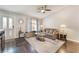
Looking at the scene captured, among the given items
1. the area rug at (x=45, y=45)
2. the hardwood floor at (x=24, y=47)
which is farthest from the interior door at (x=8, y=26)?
the area rug at (x=45, y=45)

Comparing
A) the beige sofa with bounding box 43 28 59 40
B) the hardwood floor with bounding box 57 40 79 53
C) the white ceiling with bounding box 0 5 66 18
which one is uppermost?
the white ceiling with bounding box 0 5 66 18

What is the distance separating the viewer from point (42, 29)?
78.9 inches

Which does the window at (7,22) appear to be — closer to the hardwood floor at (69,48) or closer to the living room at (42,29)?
the living room at (42,29)

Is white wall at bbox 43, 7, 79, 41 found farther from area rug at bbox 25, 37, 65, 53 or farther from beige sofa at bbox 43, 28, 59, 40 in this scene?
area rug at bbox 25, 37, 65, 53

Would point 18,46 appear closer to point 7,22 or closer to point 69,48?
point 7,22

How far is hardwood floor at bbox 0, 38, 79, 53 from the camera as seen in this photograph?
1876 millimetres

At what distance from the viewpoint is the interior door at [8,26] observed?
1856mm

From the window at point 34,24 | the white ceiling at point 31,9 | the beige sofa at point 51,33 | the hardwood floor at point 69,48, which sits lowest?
the hardwood floor at point 69,48

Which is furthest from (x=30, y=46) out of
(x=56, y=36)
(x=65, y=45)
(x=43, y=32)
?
(x=65, y=45)

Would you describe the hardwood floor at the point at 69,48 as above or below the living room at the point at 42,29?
below

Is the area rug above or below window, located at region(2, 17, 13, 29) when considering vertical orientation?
below

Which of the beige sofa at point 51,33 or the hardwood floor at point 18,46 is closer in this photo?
the hardwood floor at point 18,46

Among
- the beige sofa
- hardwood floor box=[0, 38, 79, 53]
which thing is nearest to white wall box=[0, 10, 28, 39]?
hardwood floor box=[0, 38, 79, 53]
